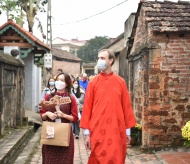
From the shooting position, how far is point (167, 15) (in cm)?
749

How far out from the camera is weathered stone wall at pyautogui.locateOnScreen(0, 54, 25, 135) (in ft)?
24.8

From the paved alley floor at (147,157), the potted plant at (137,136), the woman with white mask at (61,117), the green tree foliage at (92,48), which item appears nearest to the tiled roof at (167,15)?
the potted plant at (137,136)

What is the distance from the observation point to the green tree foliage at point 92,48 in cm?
5569

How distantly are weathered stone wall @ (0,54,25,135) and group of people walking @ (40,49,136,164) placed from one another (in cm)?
319

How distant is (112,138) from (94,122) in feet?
1.05

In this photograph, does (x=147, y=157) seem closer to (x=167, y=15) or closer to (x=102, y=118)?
(x=102, y=118)

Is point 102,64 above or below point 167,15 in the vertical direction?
→ below

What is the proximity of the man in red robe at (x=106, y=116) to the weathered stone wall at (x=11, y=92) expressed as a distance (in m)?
3.53

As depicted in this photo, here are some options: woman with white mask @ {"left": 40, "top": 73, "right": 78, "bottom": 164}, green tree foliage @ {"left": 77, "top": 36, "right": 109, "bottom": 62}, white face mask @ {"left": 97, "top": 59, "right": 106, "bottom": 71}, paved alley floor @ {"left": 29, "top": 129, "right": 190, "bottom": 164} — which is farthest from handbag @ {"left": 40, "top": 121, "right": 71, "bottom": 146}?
green tree foliage @ {"left": 77, "top": 36, "right": 109, "bottom": 62}

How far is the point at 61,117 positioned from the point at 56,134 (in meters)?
0.28

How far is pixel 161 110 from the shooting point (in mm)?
7176

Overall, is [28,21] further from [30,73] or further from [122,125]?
[122,125]

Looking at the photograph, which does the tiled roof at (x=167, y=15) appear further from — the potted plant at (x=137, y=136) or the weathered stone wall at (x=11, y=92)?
the weathered stone wall at (x=11, y=92)

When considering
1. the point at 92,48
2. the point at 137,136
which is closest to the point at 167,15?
the point at 137,136
